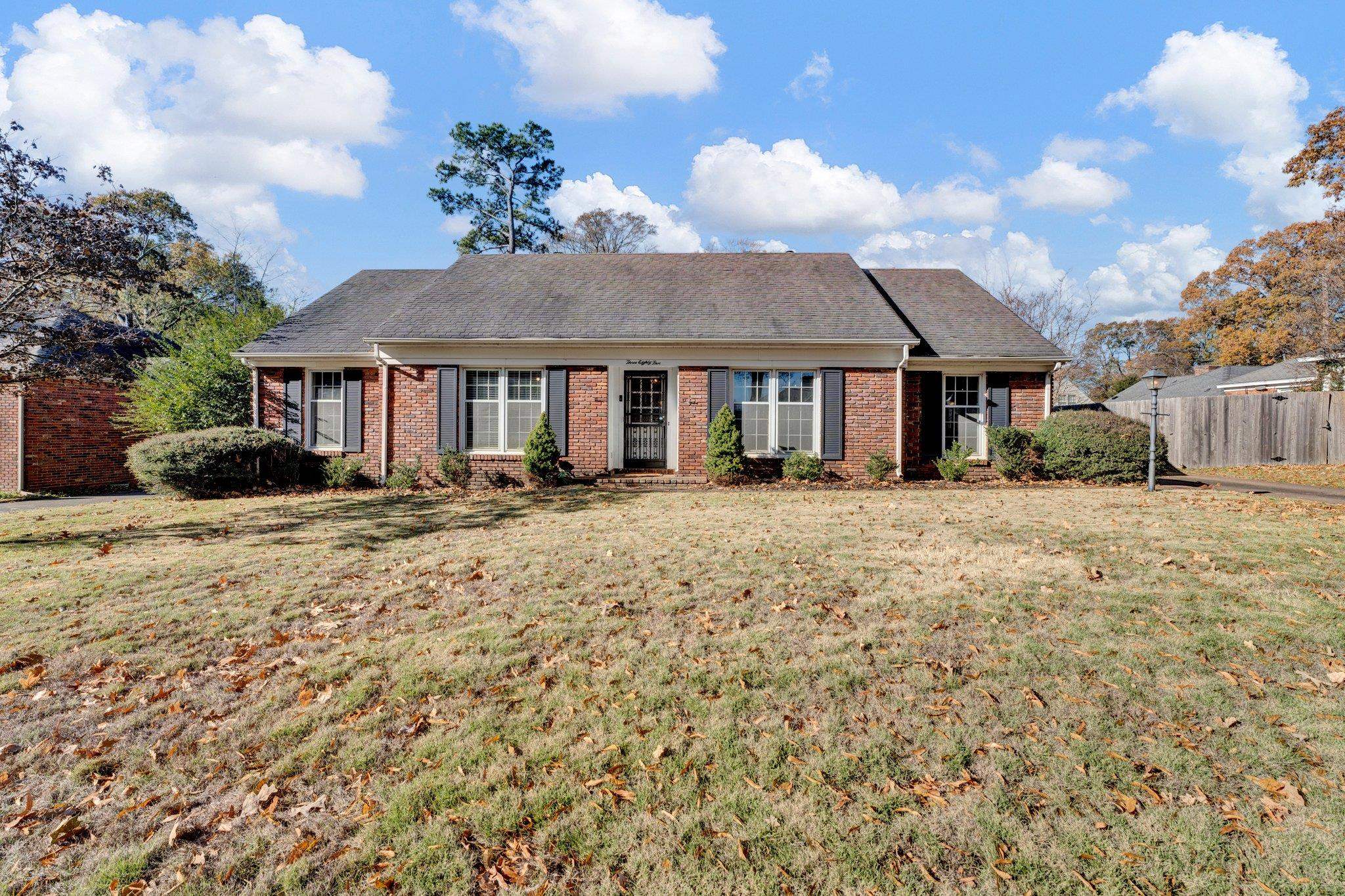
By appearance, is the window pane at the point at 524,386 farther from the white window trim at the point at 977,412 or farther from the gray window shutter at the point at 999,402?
the gray window shutter at the point at 999,402

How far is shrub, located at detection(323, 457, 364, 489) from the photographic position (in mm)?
12984

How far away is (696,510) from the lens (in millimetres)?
9398

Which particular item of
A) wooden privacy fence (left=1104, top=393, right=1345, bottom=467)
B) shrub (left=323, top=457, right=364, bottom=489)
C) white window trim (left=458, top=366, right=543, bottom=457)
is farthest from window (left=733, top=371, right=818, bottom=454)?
wooden privacy fence (left=1104, top=393, right=1345, bottom=467)

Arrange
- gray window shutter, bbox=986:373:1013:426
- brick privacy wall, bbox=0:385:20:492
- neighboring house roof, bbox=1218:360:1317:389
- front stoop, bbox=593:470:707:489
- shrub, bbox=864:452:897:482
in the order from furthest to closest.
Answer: neighboring house roof, bbox=1218:360:1317:389 < brick privacy wall, bbox=0:385:20:492 < gray window shutter, bbox=986:373:1013:426 < shrub, bbox=864:452:897:482 < front stoop, bbox=593:470:707:489

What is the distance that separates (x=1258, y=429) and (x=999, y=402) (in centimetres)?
971

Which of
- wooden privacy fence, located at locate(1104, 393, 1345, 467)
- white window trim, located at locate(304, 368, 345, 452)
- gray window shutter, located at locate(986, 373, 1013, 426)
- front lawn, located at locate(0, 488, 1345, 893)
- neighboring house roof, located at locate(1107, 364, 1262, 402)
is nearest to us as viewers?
front lawn, located at locate(0, 488, 1345, 893)

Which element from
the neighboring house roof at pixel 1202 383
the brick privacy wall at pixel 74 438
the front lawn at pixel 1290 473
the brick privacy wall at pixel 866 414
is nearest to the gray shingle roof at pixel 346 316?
the brick privacy wall at pixel 74 438

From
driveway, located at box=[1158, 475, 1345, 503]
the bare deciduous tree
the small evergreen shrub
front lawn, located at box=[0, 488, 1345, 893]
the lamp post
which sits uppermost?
the bare deciduous tree

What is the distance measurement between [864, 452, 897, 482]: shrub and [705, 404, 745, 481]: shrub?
2647 millimetres

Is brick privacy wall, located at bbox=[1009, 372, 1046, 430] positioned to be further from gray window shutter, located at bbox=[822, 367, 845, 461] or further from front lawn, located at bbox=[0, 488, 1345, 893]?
front lawn, located at bbox=[0, 488, 1345, 893]

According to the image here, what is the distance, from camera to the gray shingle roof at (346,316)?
13.8 meters

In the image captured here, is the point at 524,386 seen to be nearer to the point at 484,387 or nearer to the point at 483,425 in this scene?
the point at 484,387

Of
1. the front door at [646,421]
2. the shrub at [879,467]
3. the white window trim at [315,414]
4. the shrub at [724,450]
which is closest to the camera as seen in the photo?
the shrub at [724,450]

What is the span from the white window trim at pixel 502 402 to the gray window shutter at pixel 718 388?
3453mm
